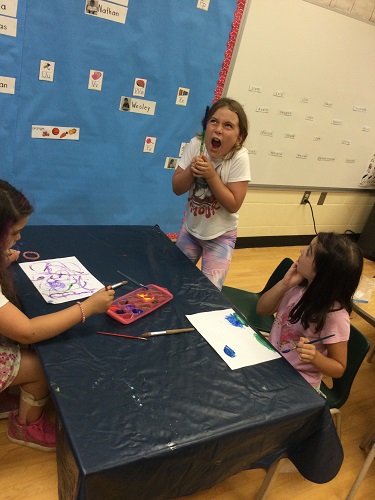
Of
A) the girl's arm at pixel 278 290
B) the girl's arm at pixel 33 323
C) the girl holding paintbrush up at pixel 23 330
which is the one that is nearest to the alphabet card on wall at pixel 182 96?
the girl's arm at pixel 278 290

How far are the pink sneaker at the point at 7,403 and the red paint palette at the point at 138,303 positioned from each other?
2.46 ft

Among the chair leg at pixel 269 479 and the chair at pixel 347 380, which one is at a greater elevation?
the chair at pixel 347 380

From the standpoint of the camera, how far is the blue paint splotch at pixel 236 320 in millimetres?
1331

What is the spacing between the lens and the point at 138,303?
129 centimetres

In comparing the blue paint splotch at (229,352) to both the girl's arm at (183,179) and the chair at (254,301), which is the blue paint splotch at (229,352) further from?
the girl's arm at (183,179)

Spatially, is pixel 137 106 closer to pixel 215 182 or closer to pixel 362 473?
pixel 215 182

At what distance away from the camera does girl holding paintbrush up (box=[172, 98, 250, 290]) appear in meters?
1.76

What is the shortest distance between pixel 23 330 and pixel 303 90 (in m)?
3.00

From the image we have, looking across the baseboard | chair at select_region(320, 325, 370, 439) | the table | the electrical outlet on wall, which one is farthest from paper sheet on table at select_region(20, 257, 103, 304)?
the electrical outlet on wall

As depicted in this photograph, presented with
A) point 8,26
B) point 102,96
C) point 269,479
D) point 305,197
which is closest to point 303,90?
point 305,197

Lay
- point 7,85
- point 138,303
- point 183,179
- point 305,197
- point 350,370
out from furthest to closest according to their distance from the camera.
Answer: point 305,197 < point 7,85 < point 183,179 < point 350,370 < point 138,303

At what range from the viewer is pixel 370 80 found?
139 inches

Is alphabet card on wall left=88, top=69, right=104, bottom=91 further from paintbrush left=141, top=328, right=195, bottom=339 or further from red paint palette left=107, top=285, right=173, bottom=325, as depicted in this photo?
paintbrush left=141, top=328, right=195, bottom=339

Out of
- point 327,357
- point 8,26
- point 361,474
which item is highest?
point 8,26
